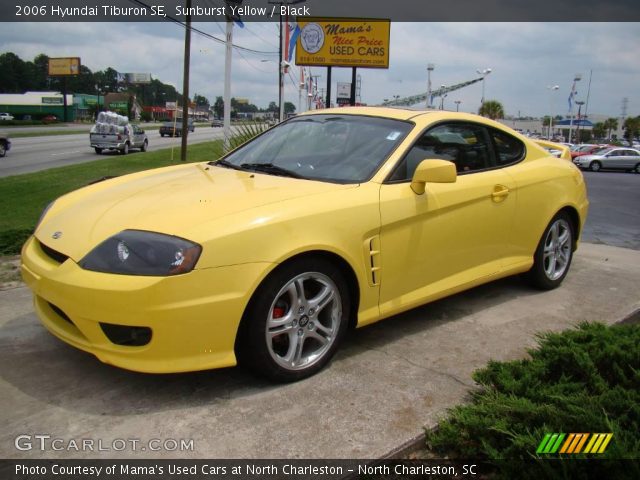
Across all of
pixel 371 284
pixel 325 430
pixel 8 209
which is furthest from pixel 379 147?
pixel 8 209

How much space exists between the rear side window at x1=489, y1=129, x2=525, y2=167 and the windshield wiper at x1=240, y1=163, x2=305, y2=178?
66.5 inches

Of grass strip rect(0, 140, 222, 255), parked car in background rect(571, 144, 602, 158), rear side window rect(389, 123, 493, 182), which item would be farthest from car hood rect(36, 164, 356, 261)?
parked car in background rect(571, 144, 602, 158)

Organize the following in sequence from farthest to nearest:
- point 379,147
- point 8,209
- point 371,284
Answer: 1. point 8,209
2. point 379,147
3. point 371,284

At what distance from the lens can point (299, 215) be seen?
2.78 metres

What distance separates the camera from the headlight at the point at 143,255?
2438 millimetres

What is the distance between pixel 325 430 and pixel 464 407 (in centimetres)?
65

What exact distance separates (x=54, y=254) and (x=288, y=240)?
1.25 m

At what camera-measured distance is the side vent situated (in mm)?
3051

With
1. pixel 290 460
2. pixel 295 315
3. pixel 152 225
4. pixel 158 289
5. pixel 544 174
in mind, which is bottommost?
pixel 290 460

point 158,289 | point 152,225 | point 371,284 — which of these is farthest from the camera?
point 371,284

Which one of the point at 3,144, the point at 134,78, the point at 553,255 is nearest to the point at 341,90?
the point at 3,144

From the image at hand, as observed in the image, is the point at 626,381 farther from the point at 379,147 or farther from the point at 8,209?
the point at 8,209

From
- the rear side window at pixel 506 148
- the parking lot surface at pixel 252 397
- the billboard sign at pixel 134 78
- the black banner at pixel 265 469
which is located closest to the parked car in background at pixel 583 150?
the rear side window at pixel 506 148

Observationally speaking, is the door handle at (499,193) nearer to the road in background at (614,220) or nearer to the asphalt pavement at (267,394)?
the asphalt pavement at (267,394)
